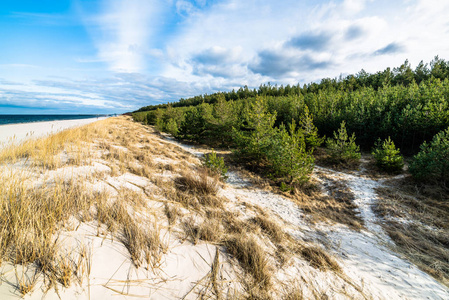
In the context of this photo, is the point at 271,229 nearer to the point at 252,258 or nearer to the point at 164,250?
the point at 252,258

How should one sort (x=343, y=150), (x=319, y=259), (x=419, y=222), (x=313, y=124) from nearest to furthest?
(x=319, y=259)
(x=419, y=222)
(x=343, y=150)
(x=313, y=124)

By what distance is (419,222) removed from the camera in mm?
5035

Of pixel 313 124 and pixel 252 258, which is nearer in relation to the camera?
pixel 252 258

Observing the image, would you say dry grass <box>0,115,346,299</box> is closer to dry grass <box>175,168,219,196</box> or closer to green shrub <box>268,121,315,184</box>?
dry grass <box>175,168,219,196</box>

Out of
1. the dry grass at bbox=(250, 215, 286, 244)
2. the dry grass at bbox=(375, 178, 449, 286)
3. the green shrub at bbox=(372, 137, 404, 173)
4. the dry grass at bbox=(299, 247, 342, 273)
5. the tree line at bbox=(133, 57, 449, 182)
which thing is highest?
the tree line at bbox=(133, 57, 449, 182)

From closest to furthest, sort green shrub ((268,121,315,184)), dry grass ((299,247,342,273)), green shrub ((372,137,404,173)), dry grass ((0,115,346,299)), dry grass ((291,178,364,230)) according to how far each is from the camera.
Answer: dry grass ((0,115,346,299)) → dry grass ((299,247,342,273)) → dry grass ((291,178,364,230)) → green shrub ((268,121,315,184)) → green shrub ((372,137,404,173))

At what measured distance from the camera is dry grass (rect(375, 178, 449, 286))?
11.9ft

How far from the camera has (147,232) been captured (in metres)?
2.54

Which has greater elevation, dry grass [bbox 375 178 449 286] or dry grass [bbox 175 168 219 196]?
dry grass [bbox 175 168 219 196]

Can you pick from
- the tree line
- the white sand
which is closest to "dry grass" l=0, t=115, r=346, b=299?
the white sand

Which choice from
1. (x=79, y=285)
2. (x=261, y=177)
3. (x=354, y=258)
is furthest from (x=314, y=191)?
(x=79, y=285)

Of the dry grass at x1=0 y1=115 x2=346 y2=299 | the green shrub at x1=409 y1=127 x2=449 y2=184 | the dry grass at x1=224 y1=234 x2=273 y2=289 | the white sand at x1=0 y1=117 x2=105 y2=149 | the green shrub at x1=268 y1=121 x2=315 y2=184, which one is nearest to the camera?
the dry grass at x1=0 y1=115 x2=346 y2=299

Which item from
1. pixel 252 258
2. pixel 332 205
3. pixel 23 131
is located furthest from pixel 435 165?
pixel 23 131

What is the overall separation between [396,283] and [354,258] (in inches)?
23.8
